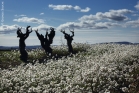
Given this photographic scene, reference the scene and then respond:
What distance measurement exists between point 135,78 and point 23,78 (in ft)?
30.7

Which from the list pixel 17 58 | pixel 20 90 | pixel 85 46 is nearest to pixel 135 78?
pixel 20 90

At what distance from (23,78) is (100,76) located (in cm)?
636

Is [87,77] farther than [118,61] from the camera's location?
No

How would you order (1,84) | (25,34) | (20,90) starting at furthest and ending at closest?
(25,34) → (1,84) → (20,90)

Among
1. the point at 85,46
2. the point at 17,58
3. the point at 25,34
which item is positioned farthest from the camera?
the point at 85,46

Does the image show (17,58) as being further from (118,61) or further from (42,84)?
(42,84)

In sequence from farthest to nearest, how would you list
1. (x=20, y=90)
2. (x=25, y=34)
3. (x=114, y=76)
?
(x=25, y=34) < (x=114, y=76) < (x=20, y=90)

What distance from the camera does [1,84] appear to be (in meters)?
19.6

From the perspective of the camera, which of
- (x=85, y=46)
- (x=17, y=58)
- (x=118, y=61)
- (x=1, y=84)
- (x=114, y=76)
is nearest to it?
(x=1, y=84)

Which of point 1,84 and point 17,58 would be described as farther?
point 17,58

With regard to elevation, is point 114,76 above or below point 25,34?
below

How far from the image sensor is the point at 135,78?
72.2ft

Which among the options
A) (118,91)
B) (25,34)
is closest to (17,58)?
(25,34)

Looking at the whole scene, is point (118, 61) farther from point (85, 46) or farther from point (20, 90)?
point (85, 46)
